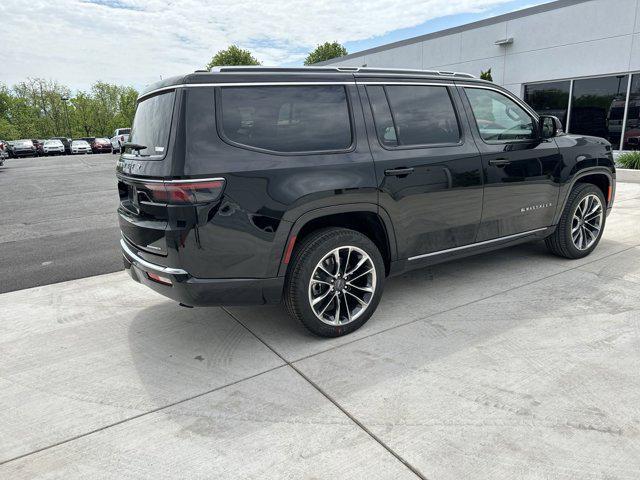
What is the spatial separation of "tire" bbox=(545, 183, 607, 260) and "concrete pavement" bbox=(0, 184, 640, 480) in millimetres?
603

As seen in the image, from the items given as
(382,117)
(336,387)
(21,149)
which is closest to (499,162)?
(382,117)

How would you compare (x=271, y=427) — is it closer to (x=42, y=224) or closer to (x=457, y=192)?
(x=457, y=192)

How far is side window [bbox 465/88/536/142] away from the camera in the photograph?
4152mm

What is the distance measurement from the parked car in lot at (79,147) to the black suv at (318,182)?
129 ft

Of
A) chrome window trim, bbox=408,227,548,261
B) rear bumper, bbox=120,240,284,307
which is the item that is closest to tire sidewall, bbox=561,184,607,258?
chrome window trim, bbox=408,227,548,261

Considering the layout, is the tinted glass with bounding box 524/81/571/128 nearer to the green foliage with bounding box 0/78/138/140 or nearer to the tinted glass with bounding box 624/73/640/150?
the tinted glass with bounding box 624/73/640/150

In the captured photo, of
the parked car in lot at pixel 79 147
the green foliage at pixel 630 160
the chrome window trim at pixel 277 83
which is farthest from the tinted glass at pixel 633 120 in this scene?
the parked car in lot at pixel 79 147

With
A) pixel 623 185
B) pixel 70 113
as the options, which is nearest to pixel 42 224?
pixel 623 185

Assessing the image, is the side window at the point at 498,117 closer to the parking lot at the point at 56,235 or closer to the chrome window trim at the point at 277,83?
the chrome window trim at the point at 277,83

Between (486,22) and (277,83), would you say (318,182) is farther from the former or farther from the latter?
(486,22)

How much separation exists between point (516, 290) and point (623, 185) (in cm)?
801

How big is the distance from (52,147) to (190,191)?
4161cm

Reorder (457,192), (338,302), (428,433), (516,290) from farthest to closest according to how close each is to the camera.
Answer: (516,290) < (457,192) < (338,302) < (428,433)

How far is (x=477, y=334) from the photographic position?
11.4ft
